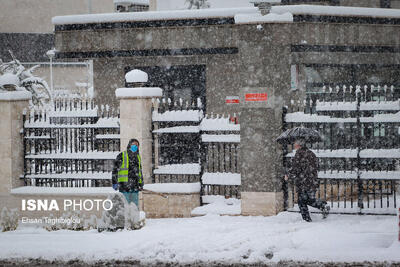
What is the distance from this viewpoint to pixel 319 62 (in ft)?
64.0

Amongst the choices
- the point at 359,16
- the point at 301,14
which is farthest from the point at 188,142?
the point at 359,16

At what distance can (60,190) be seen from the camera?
1480cm

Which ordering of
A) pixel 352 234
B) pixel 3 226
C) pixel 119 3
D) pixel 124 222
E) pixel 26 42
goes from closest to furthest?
pixel 352 234
pixel 124 222
pixel 3 226
pixel 119 3
pixel 26 42

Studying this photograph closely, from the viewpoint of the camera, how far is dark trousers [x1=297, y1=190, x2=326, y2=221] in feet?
42.6

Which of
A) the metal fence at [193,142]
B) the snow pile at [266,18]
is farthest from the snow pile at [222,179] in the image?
the snow pile at [266,18]

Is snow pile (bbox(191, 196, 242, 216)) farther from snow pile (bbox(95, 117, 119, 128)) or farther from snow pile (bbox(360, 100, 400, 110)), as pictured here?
snow pile (bbox(360, 100, 400, 110))

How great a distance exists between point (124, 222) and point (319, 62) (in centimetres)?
967

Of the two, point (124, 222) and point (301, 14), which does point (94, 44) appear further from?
point (124, 222)

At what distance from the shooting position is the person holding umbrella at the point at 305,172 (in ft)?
42.4

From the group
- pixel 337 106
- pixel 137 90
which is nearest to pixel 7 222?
pixel 137 90

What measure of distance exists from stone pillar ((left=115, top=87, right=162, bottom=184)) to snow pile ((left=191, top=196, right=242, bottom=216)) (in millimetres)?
1428

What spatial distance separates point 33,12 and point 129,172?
3488 cm

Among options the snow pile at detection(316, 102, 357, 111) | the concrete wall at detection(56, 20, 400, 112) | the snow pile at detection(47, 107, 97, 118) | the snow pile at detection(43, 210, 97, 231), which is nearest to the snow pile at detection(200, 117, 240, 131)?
the snow pile at detection(316, 102, 357, 111)

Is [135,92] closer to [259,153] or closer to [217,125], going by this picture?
[217,125]
